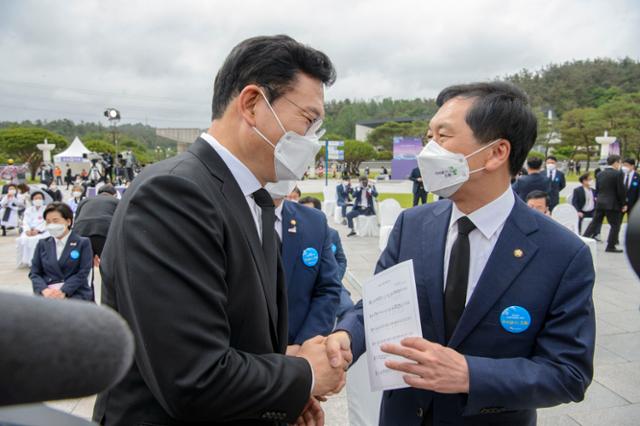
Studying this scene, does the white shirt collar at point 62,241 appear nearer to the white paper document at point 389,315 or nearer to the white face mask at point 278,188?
the white face mask at point 278,188

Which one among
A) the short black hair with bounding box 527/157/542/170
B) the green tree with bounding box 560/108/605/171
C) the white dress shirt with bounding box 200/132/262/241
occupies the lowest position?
the white dress shirt with bounding box 200/132/262/241

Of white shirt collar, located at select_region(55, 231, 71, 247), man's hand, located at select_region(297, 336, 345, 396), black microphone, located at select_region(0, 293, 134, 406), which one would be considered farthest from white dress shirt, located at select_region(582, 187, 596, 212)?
black microphone, located at select_region(0, 293, 134, 406)

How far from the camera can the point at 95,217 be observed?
5.25m

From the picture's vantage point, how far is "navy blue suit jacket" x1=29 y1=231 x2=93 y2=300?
174 inches

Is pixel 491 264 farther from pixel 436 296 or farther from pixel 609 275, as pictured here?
pixel 609 275

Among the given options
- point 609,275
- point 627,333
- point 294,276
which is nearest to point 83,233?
point 294,276

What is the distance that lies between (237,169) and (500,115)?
3.61 ft

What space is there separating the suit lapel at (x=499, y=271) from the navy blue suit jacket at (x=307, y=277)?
1.33 m

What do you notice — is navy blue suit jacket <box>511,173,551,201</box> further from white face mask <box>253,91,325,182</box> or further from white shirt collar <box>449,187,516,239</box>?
white face mask <box>253,91,325,182</box>

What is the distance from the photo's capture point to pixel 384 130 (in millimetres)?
63750

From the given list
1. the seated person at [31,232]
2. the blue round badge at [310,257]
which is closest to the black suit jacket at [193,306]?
the blue round badge at [310,257]

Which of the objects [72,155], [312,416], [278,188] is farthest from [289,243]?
[72,155]

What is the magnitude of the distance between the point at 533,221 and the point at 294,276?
5.14 ft

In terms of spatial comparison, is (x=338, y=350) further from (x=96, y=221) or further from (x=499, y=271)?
(x=96, y=221)
